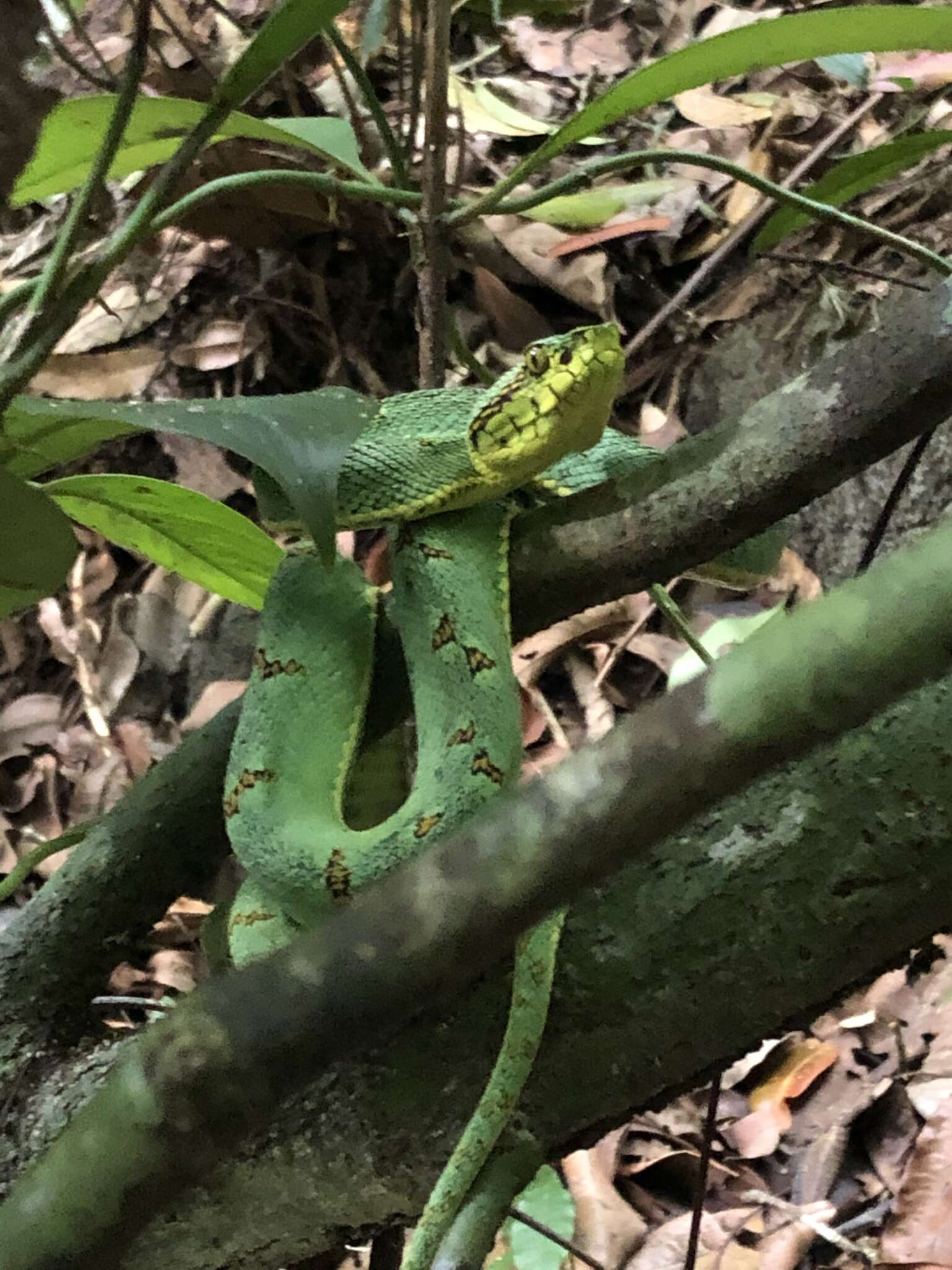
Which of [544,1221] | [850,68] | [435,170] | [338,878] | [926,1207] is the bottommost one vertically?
[926,1207]

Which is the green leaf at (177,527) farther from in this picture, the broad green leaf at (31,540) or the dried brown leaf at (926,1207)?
the dried brown leaf at (926,1207)

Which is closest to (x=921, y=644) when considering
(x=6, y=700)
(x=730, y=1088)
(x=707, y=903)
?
(x=707, y=903)

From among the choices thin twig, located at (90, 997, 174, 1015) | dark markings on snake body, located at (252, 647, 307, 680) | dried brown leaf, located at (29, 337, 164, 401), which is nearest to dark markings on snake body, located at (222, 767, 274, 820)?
dark markings on snake body, located at (252, 647, 307, 680)

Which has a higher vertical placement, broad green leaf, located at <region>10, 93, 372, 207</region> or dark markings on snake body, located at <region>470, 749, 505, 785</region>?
broad green leaf, located at <region>10, 93, 372, 207</region>

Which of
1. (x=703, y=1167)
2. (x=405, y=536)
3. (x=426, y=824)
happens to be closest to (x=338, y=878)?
(x=426, y=824)

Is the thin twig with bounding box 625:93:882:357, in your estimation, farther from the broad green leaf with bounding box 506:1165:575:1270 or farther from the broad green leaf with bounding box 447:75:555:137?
the broad green leaf with bounding box 506:1165:575:1270

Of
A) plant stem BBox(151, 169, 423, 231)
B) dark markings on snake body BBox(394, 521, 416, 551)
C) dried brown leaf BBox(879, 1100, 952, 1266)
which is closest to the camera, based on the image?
plant stem BBox(151, 169, 423, 231)

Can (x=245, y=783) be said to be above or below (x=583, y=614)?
above

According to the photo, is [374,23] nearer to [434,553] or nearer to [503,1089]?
[434,553]
